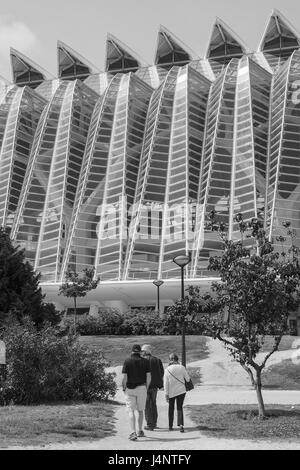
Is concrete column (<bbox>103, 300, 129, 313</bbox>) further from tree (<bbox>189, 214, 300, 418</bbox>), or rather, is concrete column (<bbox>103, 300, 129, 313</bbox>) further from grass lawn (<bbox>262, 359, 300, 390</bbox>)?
tree (<bbox>189, 214, 300, 418</bbox>)

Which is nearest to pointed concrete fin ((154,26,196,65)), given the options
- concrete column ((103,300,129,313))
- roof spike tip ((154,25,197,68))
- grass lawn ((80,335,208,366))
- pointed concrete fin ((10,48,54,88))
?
roof spike tip ((154,25,197,68))

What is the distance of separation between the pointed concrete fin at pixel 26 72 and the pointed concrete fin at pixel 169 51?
58.9ft

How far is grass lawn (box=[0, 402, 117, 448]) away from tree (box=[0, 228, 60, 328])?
13136mm

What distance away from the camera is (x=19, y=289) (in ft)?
102

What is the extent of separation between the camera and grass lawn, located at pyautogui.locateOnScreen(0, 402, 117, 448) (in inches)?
452

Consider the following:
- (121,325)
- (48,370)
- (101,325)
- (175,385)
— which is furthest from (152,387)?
(101,325)

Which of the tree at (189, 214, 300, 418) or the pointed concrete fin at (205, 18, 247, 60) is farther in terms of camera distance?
the pointed concrete fin at (205, 18, 247, 60)

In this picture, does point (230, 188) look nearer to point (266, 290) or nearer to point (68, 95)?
point (68, 95)

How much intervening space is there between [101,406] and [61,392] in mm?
1532

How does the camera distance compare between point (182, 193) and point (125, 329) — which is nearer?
point (125, 329)

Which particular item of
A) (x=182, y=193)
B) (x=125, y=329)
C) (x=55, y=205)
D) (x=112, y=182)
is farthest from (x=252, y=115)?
(x=125, y=329)
